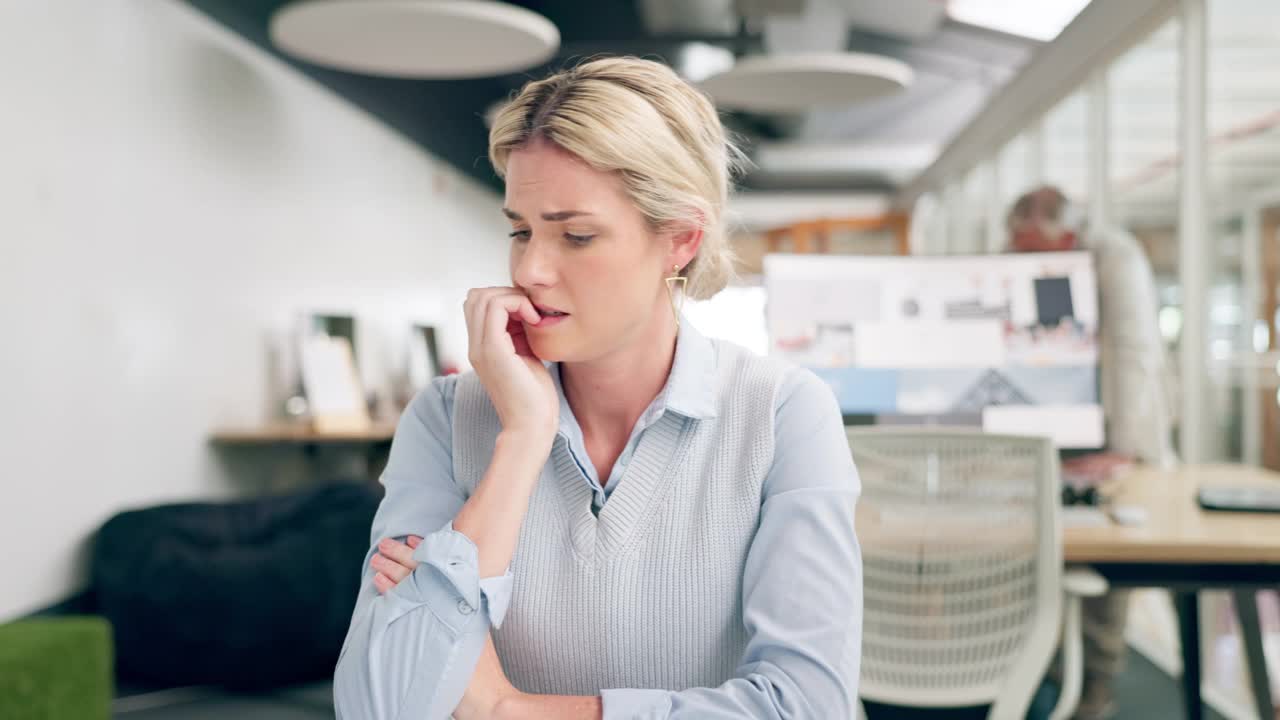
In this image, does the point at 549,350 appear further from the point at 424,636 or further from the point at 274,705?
the point at 274,705

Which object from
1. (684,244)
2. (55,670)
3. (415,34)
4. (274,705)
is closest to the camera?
(684,244)

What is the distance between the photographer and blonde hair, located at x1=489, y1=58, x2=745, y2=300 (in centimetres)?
117

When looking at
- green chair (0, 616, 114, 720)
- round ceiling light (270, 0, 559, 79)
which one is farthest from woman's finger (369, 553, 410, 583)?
round ceiling light (270, 0, 559, 79)

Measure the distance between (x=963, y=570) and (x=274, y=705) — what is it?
2448mm

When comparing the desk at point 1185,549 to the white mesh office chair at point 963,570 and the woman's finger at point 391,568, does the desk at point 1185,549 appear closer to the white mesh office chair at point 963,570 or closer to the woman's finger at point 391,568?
the white mesh office chair at point 963,570

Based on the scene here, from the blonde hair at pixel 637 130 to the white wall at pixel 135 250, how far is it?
2682 mm

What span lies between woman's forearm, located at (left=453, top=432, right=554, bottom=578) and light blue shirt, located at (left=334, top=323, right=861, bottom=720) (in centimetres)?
2

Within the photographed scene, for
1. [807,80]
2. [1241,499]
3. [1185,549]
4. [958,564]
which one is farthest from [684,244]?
[807,80]

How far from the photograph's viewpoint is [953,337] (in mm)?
2648

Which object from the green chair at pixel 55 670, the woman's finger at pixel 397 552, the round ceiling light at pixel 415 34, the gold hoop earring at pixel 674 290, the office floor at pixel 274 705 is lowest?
the office floor at pixel 274 705

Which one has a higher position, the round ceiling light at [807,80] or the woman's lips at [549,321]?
the round ceiling light at [807,80]

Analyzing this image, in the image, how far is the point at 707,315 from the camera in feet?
9.57

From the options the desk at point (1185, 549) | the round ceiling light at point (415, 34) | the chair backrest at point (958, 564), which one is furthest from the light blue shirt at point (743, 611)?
the round ceiling light at point (415, 34)

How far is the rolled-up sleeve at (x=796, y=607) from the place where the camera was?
1.11 metres
